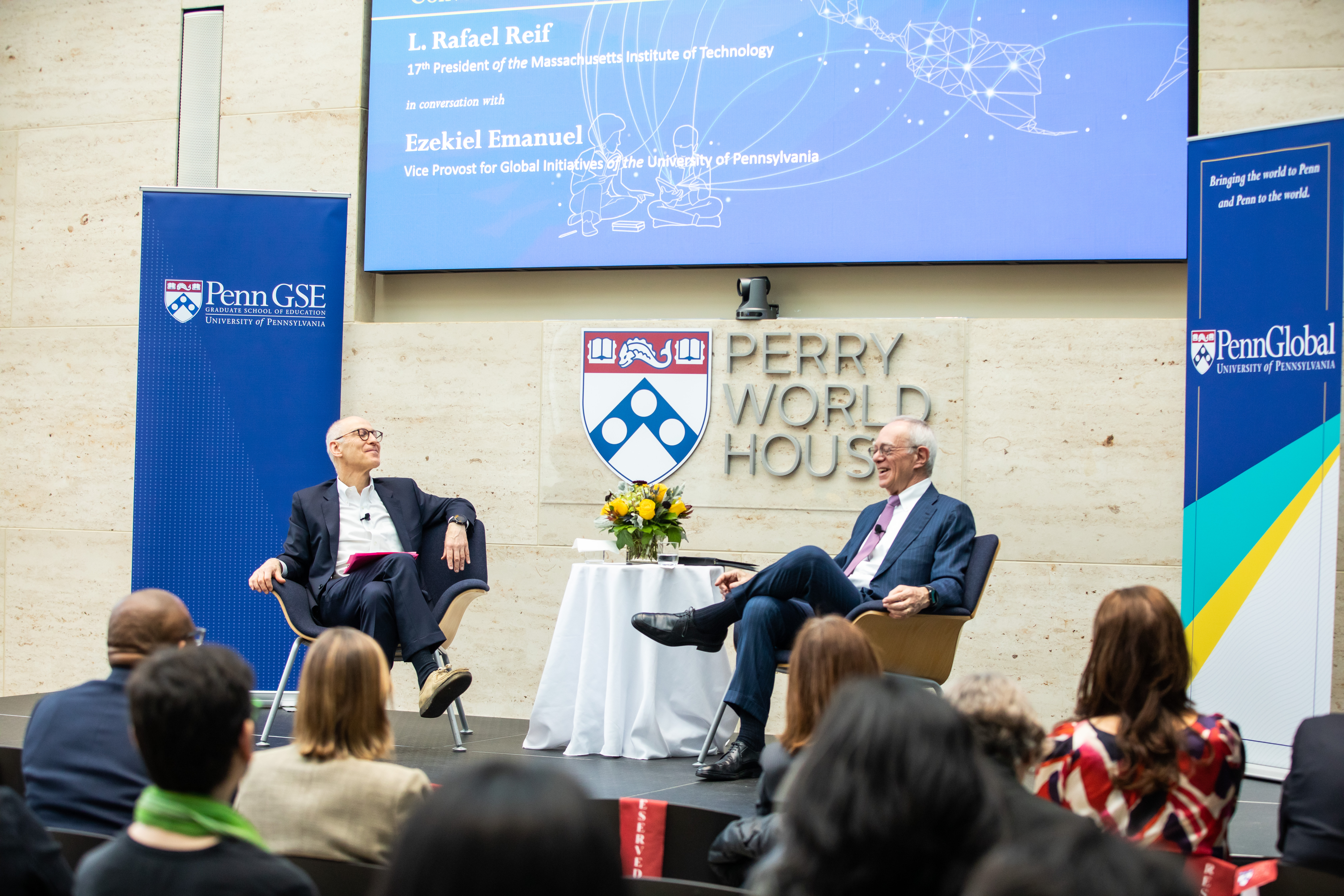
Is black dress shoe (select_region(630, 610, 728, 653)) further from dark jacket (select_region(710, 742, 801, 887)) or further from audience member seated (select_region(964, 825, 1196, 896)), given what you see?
audience member seated (select_region(964, 825, 1196, 896))

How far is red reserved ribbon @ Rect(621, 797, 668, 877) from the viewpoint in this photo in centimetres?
282

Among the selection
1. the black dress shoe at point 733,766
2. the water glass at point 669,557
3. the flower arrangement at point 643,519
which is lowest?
the black dress shoe at point 733,766

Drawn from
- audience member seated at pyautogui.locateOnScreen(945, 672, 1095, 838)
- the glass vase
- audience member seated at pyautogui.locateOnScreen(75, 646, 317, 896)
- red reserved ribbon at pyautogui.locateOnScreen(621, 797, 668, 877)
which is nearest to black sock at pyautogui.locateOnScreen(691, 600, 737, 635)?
the glass vase

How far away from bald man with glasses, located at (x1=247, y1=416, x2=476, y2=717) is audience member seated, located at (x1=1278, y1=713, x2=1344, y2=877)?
8.77 ft

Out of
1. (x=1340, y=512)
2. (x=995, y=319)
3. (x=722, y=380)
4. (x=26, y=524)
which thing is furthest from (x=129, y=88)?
(x=1340, y=512)

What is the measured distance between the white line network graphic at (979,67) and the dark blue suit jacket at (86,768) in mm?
4509

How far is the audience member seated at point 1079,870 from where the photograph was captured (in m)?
0.82

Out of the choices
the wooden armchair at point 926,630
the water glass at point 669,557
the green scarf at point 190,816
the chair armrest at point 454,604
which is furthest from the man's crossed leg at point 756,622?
the green scarf at point 190,816

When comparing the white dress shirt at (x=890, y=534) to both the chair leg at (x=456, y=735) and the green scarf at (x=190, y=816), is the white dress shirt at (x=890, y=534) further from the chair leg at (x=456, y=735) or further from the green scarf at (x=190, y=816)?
the green scarf at (x=190, y=816)

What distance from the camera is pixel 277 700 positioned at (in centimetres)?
441

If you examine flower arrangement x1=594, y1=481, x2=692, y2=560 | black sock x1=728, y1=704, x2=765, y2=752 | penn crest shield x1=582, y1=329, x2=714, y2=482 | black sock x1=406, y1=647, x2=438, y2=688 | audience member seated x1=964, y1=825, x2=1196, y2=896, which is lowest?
black sock x1=728, y1=704, x2=765, y2=752

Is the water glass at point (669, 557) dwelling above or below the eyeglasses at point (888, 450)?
below

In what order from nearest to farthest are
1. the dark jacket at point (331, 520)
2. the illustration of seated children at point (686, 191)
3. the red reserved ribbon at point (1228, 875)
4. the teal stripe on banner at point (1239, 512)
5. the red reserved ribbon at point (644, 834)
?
the red reserved ribbon at point (1228, 875) → the red reserved ribbon at point (644, 834) → the teal stripe on banner at point (1239, 512) → the dark jacket at point (331, 520) → the illustration of seated children at point (686, 191)

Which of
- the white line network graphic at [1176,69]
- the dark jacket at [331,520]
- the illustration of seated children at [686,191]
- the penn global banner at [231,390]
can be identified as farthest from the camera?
the illustration of seated children at [686,191]
